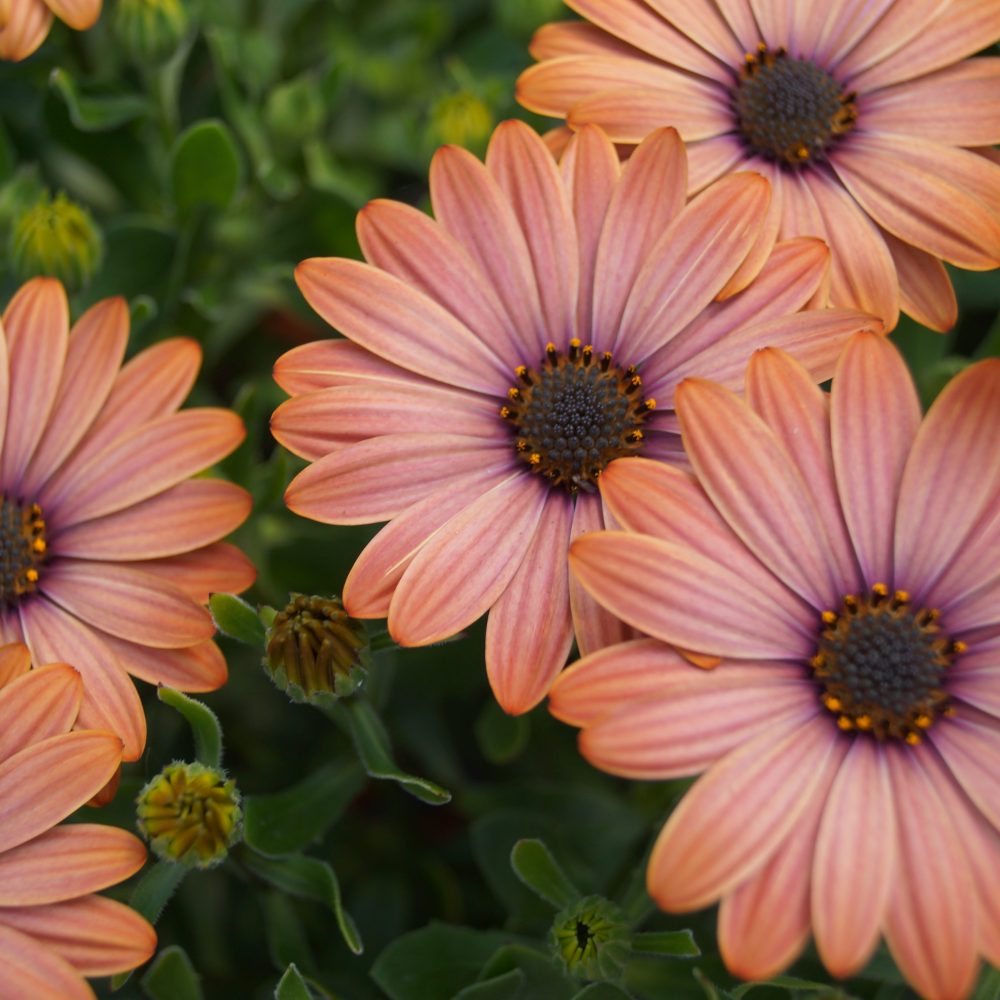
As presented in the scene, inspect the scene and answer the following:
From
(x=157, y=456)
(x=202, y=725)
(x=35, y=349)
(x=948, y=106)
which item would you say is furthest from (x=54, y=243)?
(x=948, y=106)

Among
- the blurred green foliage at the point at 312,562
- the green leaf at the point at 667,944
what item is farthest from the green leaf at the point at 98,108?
the green leaf at the point at 667,944

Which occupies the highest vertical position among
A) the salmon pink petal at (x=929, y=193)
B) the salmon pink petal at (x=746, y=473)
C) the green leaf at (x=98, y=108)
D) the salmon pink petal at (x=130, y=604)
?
the green leaf at (x=98, y=108)

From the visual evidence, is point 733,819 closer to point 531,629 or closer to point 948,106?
point 531,629

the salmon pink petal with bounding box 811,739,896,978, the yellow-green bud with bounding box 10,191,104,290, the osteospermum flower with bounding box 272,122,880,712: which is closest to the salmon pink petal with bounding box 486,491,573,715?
the osteospermum flower with bounding box 272,122,880,712

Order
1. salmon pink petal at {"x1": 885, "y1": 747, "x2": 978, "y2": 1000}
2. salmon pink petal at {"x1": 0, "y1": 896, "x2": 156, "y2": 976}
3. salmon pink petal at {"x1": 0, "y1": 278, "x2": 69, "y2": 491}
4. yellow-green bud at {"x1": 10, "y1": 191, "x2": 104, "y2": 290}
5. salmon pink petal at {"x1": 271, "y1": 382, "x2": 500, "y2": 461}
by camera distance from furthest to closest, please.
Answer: yellow-green bud at {"x1": 10, "y1": 191, "x2": 104, "y2": 290}
salmon pink petal at {"x1": 0, "y1": 278, "x2": 69, "y2": 491}
salmon pink petal at {"x1": 271, "y1": 382, "x2": 500, "y2": 461}
salmon pink petal at {"x1": 0, "y1": 896, "x2": 156, "y2": 976}
salmon pink petal at {"x1": 885, "y1": 747, "x2": 978, "y2": 1000}

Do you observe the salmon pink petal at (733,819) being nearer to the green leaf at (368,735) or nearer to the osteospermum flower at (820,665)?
the osteospermum flower at (820,665)

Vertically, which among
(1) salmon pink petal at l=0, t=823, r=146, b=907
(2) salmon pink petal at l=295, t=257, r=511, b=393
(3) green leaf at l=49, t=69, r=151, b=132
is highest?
(3) green leaf at l=49, t=69, r=151, b=132

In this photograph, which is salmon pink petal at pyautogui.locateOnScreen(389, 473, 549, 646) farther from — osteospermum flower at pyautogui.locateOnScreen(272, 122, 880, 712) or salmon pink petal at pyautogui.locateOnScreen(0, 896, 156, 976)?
salmon pink petal at pyautogui.locateOnScreen(0, 896, 156, 976)

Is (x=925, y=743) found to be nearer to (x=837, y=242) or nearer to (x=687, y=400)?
(x=687, y=400)
